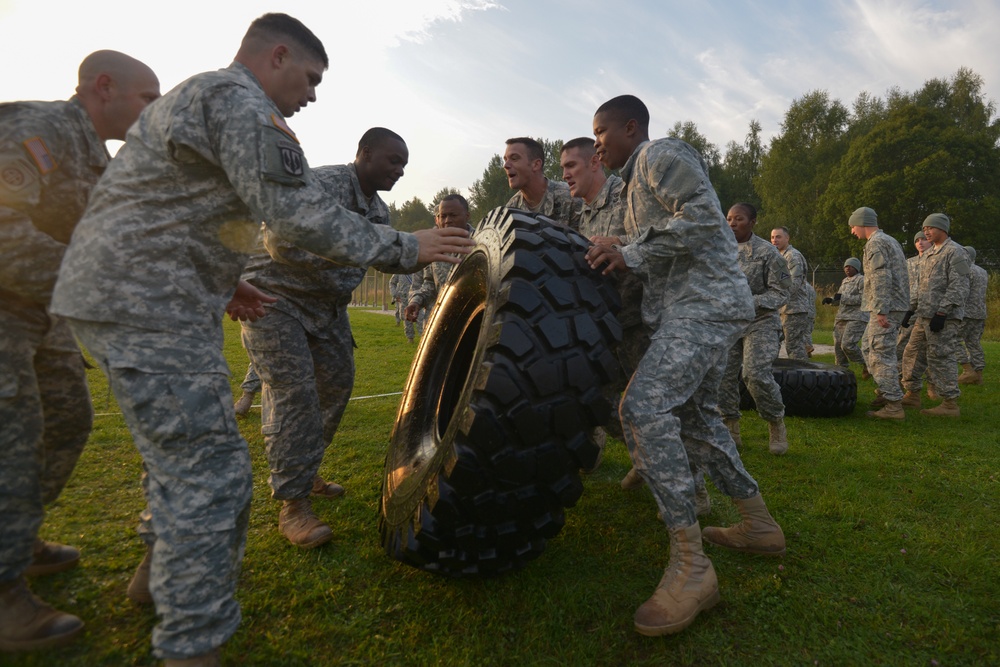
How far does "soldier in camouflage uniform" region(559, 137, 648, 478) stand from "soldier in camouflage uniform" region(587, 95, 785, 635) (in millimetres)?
300

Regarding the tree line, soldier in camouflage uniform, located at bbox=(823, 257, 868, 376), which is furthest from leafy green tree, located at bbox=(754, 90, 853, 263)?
soldier in camouflage uniform, located at bbox=(823, 257, 868, 376)

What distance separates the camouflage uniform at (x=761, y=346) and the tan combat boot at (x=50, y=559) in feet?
15.2

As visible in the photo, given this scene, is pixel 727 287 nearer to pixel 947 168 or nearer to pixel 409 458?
pixel 409 458

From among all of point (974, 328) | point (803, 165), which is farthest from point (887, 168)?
point (974, 328)

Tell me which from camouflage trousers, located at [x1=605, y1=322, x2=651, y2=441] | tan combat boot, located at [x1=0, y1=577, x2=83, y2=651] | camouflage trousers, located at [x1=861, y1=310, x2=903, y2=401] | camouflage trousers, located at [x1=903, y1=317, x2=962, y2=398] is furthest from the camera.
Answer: camouflage trousers, located at [x1=903, y1=317, x2=962, y2=398]

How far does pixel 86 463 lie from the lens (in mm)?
4219

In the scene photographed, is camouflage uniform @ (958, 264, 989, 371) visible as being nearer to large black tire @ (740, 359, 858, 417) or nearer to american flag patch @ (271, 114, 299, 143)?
large black tire @ (740, 359, 858, 417)

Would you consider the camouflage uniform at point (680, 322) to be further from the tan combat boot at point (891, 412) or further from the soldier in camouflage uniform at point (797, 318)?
the soldier in camouflage uniform at point (797, 318)

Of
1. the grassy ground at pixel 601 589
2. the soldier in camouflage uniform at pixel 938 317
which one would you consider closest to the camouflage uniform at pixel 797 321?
the soldier in camouflage uniform at pixel 938 317

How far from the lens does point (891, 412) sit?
6195 millimetres

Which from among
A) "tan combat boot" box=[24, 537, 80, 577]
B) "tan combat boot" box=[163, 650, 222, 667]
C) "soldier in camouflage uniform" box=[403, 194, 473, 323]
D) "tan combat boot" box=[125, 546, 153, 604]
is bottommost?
"tan combat boot" box=[24, 537, 80, 577]

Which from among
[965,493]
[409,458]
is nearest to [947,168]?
[965,493]

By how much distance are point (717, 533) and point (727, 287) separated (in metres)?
1.33

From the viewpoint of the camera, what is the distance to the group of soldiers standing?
1.81 meters
